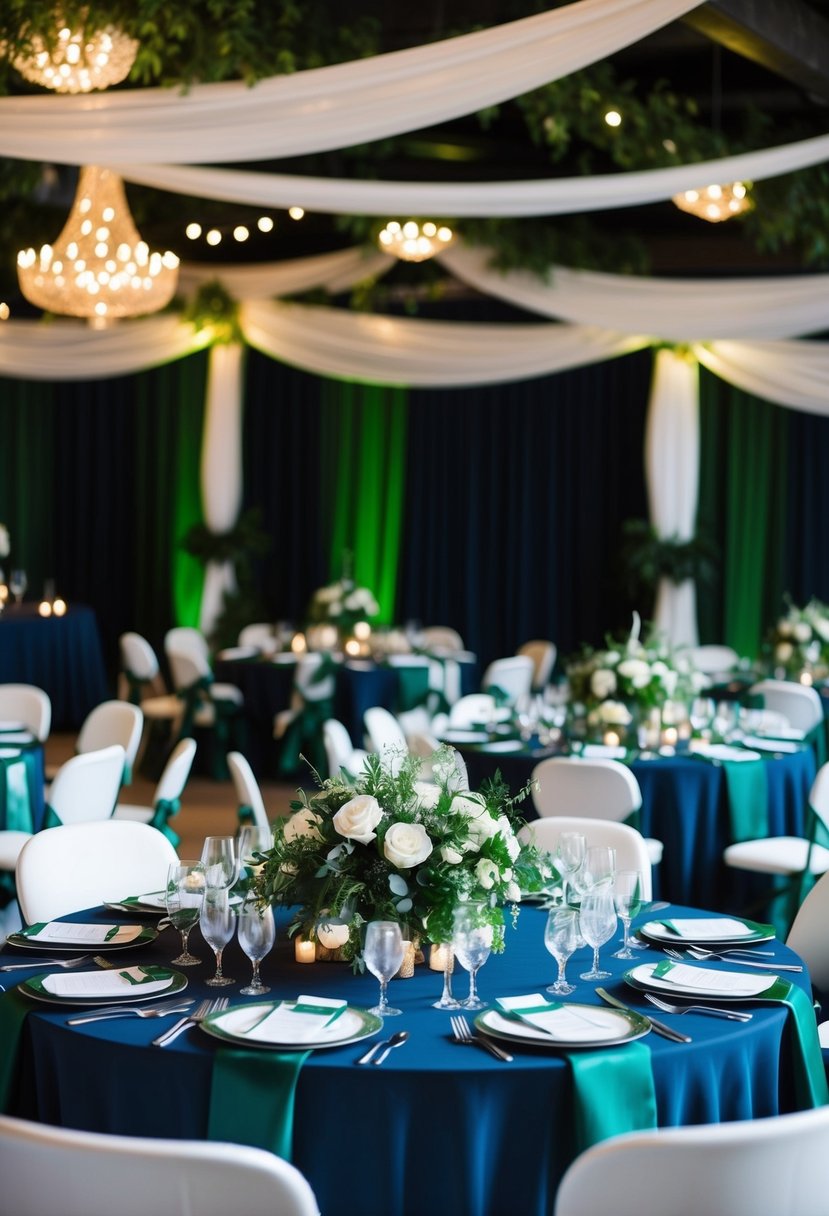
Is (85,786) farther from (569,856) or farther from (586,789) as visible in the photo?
(569,856)

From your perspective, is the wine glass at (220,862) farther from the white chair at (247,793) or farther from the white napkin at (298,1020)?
the white chair at (247,793)

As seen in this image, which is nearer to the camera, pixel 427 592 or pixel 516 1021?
pixel 516 1021

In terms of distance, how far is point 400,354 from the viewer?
10.7 meters

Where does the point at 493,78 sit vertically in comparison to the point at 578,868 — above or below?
above

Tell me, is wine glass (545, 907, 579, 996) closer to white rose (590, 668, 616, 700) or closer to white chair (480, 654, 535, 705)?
white rose (590, 668, 616, 700)

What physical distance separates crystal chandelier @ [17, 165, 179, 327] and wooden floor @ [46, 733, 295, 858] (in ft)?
9.03

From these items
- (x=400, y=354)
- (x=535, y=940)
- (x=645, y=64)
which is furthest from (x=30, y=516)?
(x=535, y=940)

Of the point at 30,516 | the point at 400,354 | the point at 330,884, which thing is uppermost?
the point at 400,354

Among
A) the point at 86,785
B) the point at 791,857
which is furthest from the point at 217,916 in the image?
the point at 791,857

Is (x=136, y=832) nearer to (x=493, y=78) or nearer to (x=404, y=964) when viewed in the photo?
(x=404, y=964)

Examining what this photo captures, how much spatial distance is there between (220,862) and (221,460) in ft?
29.6

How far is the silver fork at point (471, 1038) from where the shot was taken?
2.66 metres

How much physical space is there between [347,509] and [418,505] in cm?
66

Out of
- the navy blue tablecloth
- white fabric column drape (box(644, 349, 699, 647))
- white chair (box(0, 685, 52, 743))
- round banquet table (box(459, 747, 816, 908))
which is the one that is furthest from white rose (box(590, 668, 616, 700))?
the navy blue tablecloth
